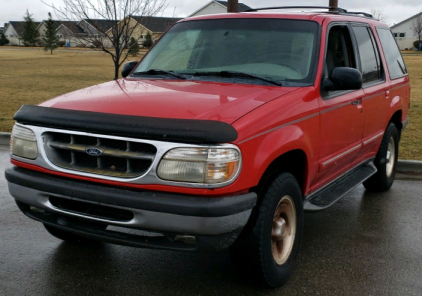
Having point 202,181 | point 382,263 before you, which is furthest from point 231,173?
point 382,263

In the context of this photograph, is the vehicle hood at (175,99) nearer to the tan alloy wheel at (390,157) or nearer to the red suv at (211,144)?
the red suv at (211,144)

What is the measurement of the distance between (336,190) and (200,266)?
4.69ft

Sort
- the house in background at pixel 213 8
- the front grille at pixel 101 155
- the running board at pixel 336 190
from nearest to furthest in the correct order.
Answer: the front grille at pixel 101 155
the running board at pixel 336 190
the house in background at pixel 213 8

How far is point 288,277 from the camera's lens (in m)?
3.94

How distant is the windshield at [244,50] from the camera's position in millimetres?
4398

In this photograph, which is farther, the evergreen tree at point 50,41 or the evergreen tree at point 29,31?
the evergreen tree at point 29,31

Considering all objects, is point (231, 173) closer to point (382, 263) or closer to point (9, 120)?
point (382, 263)

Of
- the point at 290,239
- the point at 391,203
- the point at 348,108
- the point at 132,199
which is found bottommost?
the point at 391,203

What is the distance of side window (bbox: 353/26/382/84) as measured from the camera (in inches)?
209

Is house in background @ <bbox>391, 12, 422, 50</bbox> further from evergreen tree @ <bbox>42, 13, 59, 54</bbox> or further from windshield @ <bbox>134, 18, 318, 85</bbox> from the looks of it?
windshield @ <bbox>134, 18, 318, 85</bbox>

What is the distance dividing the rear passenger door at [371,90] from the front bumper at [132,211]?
2424 mm

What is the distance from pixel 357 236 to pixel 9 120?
807 cm

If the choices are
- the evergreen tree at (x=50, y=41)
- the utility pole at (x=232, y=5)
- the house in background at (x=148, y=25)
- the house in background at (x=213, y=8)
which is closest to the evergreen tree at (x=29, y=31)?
the evergreen tree at (x=50, y=41)

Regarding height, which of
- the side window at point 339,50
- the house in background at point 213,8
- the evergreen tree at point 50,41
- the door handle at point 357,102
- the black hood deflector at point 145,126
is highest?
the house in background at point 213,8
